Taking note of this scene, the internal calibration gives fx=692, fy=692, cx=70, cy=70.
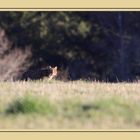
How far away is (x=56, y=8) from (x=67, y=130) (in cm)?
389

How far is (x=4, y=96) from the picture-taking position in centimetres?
1035

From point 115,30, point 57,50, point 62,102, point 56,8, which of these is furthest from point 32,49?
point 62,102

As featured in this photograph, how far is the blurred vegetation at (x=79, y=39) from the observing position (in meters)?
31.9

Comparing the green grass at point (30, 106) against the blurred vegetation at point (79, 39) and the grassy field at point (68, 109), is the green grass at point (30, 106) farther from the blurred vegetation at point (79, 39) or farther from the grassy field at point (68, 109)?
the blurred vegetation at point (79, 39)

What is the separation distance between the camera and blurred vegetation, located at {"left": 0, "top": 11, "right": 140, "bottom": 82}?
31875 mm

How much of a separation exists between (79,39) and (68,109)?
A: 23354mm

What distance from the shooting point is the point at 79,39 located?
32.7 m

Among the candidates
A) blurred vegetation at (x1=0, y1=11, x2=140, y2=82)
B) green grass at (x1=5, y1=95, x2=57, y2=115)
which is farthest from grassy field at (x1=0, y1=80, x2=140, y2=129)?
blurred vegetation at (x1=0, y1=11, x2=140, y2=82)

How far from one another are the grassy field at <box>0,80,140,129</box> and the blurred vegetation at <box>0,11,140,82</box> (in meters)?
20.7

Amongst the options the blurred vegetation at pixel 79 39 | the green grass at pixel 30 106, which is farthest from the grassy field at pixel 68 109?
the blurred vegetation at pixel 79 39

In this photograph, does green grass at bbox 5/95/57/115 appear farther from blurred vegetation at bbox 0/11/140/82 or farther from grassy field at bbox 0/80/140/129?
blurred vegetation at bbox 0/11/140/82

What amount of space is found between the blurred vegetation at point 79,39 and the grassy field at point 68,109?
20.7 meters

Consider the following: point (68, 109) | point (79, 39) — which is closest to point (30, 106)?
point (68, 109)

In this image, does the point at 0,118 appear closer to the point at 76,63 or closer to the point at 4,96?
the point at 4,96
